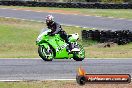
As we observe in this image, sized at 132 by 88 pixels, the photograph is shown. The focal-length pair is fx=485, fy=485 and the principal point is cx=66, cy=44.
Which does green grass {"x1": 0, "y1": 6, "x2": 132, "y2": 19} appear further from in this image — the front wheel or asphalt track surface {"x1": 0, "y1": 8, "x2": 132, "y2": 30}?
the front wheel

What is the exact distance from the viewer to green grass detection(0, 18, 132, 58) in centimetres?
2238

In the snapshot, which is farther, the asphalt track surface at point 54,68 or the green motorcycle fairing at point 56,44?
Result: the green motorcycle fairing at point 56,44

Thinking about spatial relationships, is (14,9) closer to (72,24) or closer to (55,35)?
(72,24)

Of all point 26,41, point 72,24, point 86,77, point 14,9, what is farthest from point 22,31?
point 86,77

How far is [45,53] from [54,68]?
1276 mm

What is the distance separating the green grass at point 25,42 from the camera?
73.4 feet

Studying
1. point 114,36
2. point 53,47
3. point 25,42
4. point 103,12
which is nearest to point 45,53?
point 53,47

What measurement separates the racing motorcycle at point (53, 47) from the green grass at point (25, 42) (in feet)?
14.1

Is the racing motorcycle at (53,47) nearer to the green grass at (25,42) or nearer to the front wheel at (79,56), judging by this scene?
the front wheel at (79,56)

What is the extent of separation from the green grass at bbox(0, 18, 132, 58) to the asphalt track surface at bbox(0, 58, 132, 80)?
4199 millimetres

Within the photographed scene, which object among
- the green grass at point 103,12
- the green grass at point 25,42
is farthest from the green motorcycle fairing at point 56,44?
the green grass at point 103,12

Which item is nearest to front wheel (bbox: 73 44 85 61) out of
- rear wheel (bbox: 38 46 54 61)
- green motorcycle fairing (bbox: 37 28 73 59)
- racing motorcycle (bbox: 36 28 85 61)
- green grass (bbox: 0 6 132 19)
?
racing motorcycle (bbox: 36 28 85 61)

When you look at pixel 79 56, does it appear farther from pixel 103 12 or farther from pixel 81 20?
pixel 103 12

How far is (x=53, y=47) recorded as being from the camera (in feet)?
53.5
